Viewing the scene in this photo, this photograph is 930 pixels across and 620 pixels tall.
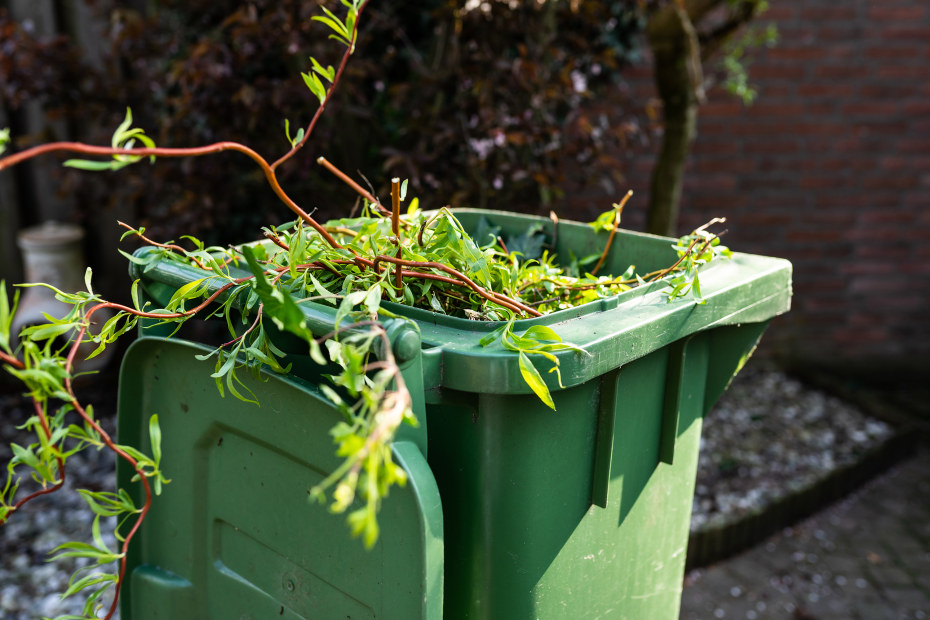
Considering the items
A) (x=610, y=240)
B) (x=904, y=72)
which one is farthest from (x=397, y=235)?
(x=904, y=72)

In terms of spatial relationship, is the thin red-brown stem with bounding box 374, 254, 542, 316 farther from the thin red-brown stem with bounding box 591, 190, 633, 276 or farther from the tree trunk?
the tree trunk

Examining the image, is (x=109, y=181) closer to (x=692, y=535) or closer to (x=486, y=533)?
(x=692, y=535)

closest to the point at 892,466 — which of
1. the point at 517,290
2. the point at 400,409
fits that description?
the point at 517,290

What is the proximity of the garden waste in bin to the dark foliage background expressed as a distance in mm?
1407

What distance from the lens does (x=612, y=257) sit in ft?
6.38

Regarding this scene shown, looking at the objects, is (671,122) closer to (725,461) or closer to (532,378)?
(725,461)

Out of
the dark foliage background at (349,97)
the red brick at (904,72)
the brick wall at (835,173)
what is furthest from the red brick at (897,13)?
the dark foliage background at (349,97)

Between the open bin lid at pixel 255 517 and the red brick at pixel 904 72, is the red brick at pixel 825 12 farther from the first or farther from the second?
the open bin lid at pixel 255 517

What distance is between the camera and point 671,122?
10.9 ft

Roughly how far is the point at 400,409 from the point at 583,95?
2571 mm

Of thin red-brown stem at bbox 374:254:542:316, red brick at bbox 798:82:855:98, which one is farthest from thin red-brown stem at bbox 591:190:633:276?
red brick at bbox 798:82:855:98

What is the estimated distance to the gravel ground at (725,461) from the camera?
2895mm

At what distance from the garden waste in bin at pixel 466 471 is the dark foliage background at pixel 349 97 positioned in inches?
55.4

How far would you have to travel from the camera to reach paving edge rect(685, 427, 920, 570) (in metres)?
3.20
